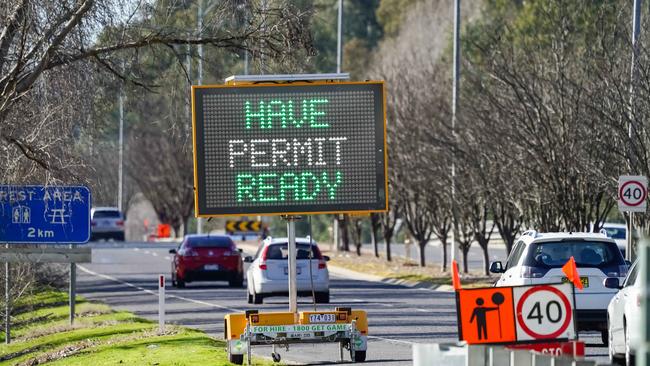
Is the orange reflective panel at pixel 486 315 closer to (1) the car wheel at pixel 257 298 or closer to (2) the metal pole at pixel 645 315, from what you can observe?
(2) the metal pole at pixel 645 315

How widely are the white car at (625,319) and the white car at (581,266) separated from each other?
255 centimetres

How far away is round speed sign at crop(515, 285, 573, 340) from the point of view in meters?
13.5

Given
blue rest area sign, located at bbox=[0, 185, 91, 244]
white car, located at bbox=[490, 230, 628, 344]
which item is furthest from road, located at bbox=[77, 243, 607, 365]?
blue rest area sign, located at bbox=[0, 185, 91, 244]

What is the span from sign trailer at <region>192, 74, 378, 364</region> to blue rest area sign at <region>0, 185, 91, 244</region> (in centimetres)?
661

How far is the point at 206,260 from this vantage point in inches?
1599

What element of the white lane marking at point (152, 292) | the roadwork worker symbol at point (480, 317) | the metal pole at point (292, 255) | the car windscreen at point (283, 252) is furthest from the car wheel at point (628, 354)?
the car windscreen at point (283, 252)

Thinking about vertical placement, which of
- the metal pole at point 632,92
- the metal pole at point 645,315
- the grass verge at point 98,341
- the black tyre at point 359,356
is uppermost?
the metal pole at point 632,92

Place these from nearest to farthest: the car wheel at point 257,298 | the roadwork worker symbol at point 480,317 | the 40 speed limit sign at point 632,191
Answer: the roadwork worker symbol at point 480,317
the 40 speed limit sign at point 632,191
the car wheel at point 257,298

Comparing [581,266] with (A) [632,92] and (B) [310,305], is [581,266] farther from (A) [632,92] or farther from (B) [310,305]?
(B) [310,305]

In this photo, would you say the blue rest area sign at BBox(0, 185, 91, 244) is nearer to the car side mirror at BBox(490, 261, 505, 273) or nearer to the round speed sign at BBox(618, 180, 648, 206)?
the car side mirror at BBox(490, 261, 505, 273)

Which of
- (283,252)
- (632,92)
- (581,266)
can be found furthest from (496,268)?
(283,252)

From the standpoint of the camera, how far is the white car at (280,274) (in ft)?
110

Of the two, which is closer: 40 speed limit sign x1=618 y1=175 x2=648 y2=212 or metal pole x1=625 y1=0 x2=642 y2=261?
40 speed limit sign x1=618 y1=175 x2=648 y2=212

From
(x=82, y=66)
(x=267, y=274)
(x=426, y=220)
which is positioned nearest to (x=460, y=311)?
(x=82, y=66)
